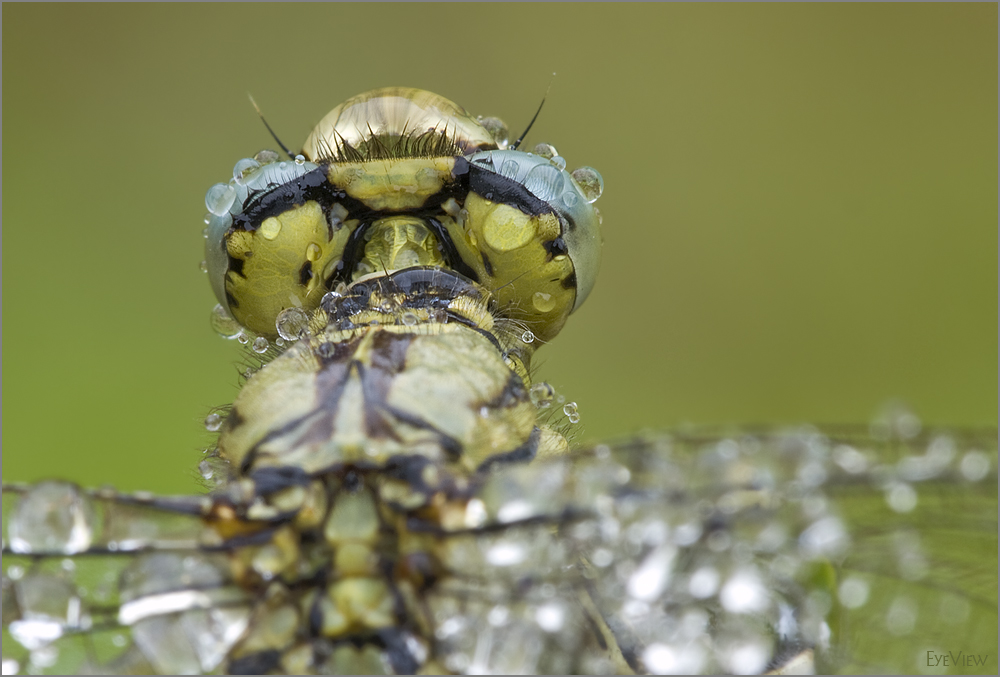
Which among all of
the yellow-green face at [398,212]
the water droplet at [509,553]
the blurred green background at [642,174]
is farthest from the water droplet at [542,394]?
the blurred green background at [642,174]

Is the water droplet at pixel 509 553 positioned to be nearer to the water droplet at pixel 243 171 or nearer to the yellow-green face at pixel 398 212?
the yellow-green face at pixel 398 212

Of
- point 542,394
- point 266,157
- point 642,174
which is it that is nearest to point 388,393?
point 542,394

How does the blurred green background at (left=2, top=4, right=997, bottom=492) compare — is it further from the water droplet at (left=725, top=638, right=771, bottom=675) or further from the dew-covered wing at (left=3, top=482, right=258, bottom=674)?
the water droplet at (left=725, top=638, right=771, bottom=675)

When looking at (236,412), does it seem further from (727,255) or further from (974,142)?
(974,142)

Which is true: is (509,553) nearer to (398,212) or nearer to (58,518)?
(58,518)

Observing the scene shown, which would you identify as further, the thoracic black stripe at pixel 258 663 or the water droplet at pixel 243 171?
the water droplet at pixel 243 171

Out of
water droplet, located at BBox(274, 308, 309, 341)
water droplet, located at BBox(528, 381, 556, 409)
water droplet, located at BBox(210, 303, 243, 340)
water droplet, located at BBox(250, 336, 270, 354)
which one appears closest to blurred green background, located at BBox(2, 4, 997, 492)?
→ water droplet, located at BBox(210, 303, 243, 340)
